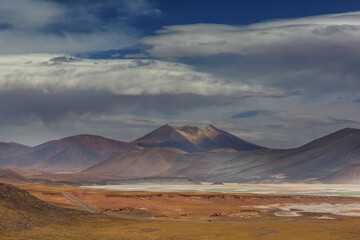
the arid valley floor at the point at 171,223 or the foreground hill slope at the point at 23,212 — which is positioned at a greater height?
the foreground hill slope at the point at 23,212

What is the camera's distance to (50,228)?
50781 mm

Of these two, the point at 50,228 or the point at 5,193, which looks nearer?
the point at 50,228

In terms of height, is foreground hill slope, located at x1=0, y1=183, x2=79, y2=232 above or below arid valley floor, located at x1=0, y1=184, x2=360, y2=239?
above

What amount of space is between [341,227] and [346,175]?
153 m

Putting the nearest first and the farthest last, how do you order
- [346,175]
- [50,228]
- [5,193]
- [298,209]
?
[50,228]
[5,193]
[298,209]
[346,175]

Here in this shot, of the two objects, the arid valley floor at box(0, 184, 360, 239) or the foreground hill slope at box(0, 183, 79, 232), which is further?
the foreground hill slope at box(0, 183, 79, 232)

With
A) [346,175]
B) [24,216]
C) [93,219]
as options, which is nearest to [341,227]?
[93,219]

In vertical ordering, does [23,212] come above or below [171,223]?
above

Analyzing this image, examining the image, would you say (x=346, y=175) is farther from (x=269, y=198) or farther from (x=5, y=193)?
(x=5, y=193)

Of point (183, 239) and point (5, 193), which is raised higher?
point (5, 193)

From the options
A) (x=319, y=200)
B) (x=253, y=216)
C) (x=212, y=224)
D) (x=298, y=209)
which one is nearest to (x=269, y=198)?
(x=319, y=200)

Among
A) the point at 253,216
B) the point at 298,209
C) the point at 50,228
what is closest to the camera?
the point at 50,228

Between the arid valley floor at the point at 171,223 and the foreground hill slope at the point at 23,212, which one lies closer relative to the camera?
the arid valley floor at the point at 171,223

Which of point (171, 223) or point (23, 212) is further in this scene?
point (171, 223)
